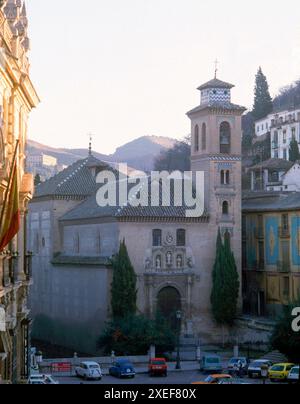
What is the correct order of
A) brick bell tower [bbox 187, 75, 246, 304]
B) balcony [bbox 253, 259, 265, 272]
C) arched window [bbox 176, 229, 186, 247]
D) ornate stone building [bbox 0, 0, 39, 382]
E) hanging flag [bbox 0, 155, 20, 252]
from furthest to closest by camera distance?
balcony [bbox 253, 259, 265, 272] < brick bell tower [bbox 187, 75, 246, 304] < arched window [bbox 176, 229, 186, 247] < ornate stone building [bbox 0, 0, 39, 382] < hanging flag [bbox 0, 155, 20, 252]

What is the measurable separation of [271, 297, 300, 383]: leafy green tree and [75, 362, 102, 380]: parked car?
7.66 m

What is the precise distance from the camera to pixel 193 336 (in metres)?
47.1

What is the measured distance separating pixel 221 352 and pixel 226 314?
247 cm

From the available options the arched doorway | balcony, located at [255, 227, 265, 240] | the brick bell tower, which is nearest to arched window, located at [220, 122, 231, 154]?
the brick bell tower

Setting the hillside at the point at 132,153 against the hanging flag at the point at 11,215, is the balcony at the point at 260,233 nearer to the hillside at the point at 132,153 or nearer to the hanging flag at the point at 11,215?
the hanging flag at the point at 11,215

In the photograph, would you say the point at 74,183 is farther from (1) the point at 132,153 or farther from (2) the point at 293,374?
(1) the point at 132,153

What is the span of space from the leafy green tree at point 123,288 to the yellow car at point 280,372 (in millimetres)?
11269

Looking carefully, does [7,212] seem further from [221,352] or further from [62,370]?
[221,352]

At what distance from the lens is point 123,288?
44.4 metres

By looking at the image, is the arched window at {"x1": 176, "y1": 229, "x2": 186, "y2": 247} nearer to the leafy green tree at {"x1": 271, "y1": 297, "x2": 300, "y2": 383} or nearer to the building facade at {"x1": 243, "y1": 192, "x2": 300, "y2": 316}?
the building facade at {"x1": 243, "y1": 192, "x2": 300, "y2": 316}

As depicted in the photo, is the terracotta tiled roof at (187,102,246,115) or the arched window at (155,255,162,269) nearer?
the arched window at (155,255,162,269)

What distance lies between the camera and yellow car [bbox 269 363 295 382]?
110 ft

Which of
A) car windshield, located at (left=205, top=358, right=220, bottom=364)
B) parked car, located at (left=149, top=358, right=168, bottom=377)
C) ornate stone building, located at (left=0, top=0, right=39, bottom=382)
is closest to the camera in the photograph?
ornate stone building, located at (left=0, top=0, right=39, bottom=382)
